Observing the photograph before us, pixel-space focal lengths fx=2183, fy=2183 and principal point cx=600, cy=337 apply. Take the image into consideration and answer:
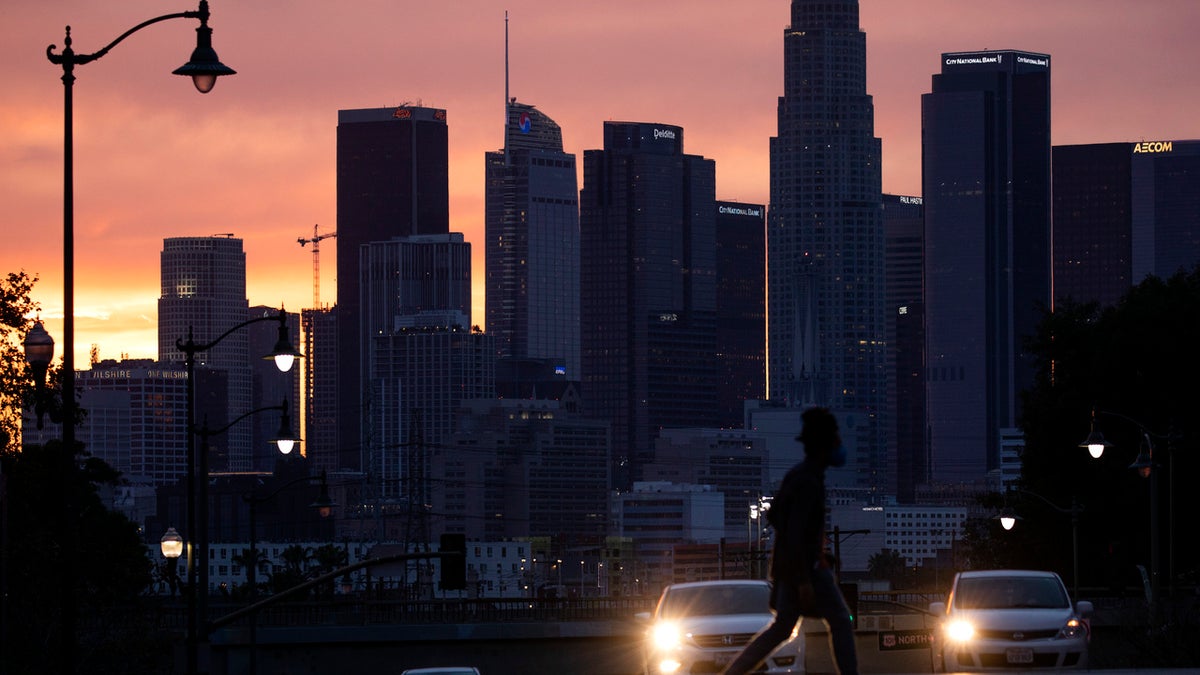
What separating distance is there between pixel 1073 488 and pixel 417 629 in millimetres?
24387

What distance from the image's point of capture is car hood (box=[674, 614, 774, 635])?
28.3 meters

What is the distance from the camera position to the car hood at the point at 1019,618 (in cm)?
2806

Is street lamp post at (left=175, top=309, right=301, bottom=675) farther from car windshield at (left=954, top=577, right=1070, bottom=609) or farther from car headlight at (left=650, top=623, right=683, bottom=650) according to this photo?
car windshield at (left=954, top=577, right=1070, bottom=609)

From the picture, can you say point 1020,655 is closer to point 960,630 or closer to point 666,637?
point 960,630

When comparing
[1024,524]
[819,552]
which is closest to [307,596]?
[1024,524]

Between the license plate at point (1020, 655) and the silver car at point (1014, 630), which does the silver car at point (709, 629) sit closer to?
the silver car at point (1014, 630)

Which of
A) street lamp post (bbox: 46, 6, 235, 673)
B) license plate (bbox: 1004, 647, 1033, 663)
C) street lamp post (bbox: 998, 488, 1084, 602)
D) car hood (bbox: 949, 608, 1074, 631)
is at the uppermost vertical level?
street lamp post (bbox: 46, 6, 235, 673)

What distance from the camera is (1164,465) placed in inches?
2729

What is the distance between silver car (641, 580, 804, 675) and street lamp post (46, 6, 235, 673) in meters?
7.56

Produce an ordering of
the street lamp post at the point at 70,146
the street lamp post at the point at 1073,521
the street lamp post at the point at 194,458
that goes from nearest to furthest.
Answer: the street lamp post at the point at 70,146 < the street lamp post at the point at 194,458 < the street lamp post at the point at 1073,521

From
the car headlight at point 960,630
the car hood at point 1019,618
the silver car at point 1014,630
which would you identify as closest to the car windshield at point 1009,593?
the silver car at point 1014,630

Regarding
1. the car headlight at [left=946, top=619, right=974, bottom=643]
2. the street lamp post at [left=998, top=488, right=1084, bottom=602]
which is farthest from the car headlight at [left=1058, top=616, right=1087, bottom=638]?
the street lamp post at [left=998, top=488, right=1084, bottom=602]

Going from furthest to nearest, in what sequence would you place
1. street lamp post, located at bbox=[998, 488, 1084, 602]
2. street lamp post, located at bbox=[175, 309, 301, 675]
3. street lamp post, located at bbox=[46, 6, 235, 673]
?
street lamp post, located at bbox=[998, 488, 1084, 602] → street lamp post, located at bbox=[175, 309, 301, 675] → street lamp post, located at bbox=[46, 6, 235, 673]

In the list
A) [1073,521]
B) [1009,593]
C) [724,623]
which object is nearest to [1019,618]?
[1009,593]
